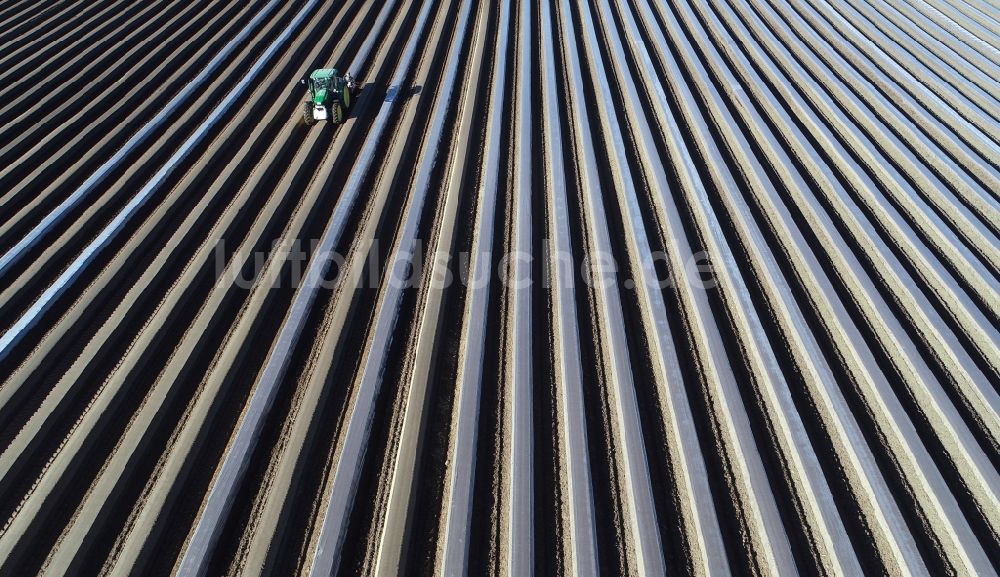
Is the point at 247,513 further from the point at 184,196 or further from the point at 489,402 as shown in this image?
the point at 184,196

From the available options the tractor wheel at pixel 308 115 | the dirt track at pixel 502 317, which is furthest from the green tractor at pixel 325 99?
the dirt track at pixel 502 317

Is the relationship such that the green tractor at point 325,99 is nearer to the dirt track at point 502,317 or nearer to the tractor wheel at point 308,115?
the tractor wheel at point 308,115

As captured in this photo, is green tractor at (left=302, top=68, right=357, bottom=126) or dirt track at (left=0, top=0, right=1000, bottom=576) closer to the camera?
dirt track at (left=0, top=0, right=1000, bottom=576)

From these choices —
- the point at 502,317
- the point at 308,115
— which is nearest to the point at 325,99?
the point at 308,115

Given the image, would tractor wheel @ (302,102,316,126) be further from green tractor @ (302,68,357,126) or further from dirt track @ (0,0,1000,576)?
dirt track @ (0,0,1000,576)

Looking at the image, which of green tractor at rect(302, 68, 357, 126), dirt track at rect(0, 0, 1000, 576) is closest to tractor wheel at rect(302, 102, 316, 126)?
green tractor at rect(302, 68, 357, 126)

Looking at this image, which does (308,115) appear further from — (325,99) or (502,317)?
(502,317)

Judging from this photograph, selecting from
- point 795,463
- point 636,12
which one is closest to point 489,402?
point 795,463
